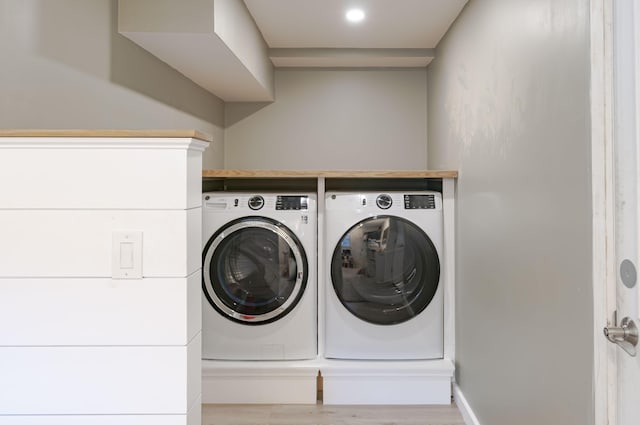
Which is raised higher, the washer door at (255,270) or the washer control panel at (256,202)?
the washer control panel at (256,202)

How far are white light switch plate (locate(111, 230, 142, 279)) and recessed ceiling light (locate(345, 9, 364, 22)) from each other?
2085 millimetres

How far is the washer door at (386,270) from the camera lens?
261 centimetres

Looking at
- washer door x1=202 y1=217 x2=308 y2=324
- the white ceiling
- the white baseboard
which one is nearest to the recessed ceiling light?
the white ceiling

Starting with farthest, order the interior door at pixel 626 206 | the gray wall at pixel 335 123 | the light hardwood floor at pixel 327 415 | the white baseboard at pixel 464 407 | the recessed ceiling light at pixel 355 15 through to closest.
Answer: the gray wall at pixel 335 123, the recessed ceiling light at pixel 355 15, the light hardwood floor at pixel 327 415, the white baseboard at pixel 464 407, the interior door at pixel 626 206

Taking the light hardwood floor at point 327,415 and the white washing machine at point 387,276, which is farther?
the white washing machine at point 387,276

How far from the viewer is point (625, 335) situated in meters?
1.04

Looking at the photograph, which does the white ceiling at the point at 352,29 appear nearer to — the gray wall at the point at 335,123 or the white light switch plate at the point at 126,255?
the gray wall at the point at 335,123

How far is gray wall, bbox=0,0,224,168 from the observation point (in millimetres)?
1561

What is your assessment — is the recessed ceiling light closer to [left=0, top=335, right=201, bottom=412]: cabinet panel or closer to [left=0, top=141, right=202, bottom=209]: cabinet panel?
[left=0, top=141, right=202, bottom=209]: cabinet panel

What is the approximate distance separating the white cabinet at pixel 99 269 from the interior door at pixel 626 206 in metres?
1.03

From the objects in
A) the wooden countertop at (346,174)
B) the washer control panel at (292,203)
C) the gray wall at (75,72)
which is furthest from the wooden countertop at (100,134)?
the washer control panel at (292,203)

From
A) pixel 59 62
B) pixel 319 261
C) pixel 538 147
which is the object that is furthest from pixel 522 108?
pixel 59 62

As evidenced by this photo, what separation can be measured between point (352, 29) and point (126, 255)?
2.38 meters

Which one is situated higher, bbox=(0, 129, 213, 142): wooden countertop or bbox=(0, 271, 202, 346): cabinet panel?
bbox=(0, 129, 213, 142): wooden countertop
